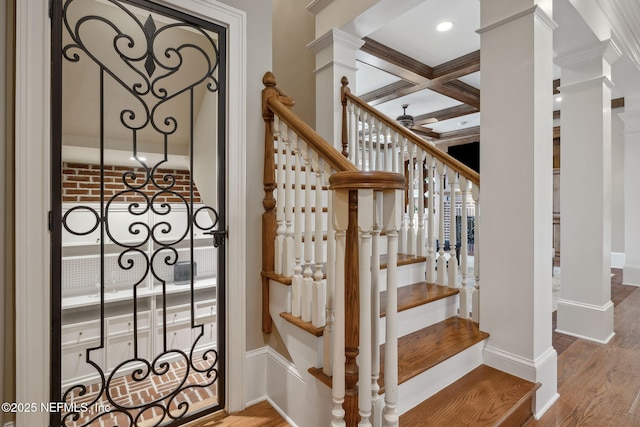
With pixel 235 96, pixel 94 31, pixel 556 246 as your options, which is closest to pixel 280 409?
pixel 235 96

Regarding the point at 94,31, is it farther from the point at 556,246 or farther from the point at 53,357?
the point at 556,246

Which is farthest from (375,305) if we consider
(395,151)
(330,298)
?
(395,151)

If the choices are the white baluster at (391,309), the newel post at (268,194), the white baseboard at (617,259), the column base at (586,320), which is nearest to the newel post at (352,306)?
the white baluster at (391,309)

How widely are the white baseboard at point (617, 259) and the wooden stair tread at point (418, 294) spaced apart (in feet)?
16.7

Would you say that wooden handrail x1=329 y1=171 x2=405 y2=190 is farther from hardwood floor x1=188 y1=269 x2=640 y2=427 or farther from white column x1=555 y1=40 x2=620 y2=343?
white column x1=555 y1=40 x2=620 y2=343

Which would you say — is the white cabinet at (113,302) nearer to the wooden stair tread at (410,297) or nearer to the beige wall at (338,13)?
the wooden stair tread at (410,297)

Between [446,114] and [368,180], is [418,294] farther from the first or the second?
[446,114]

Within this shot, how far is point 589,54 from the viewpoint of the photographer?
2514 mm

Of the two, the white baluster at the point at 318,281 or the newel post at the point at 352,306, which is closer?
the newel post at the point at 352,306

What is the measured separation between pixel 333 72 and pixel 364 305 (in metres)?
2.30

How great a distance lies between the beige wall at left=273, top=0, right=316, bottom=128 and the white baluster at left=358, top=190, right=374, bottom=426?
2.44m

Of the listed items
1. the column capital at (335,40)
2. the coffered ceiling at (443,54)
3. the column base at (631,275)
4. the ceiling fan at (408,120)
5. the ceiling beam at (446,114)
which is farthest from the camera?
the ceiling beam at (446,114)

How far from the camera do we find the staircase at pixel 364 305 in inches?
43.8

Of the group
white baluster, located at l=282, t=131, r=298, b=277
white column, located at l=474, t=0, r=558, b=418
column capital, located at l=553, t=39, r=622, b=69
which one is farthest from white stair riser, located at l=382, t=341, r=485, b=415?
column capital, located at l=553, t=39, r=622, b=69
